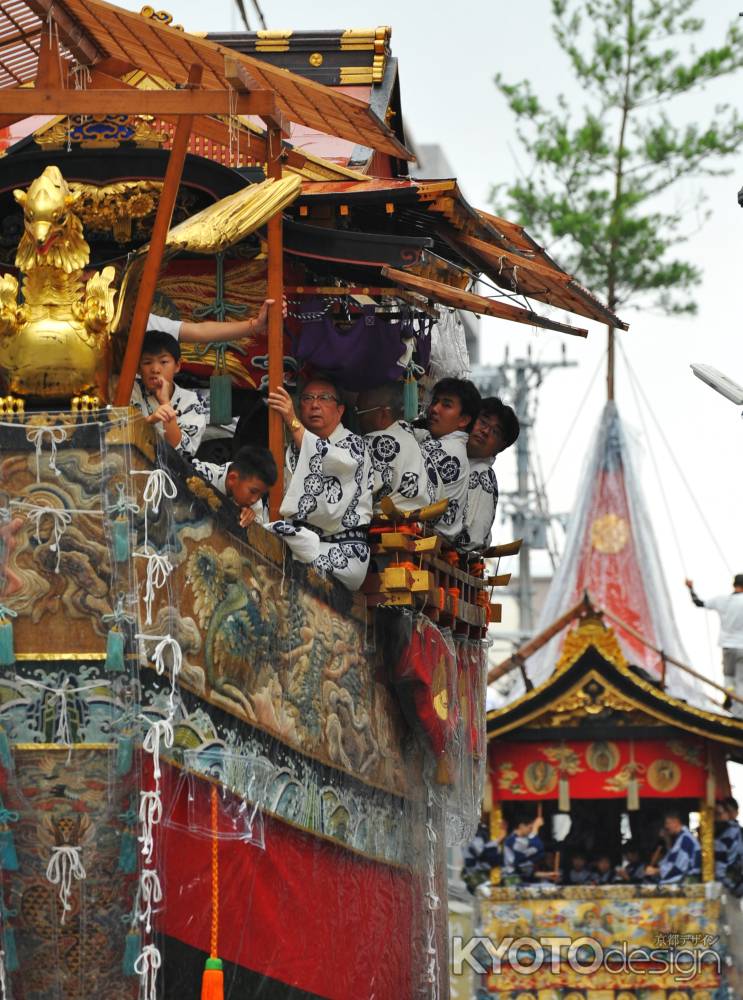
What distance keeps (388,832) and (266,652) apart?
2.11 metres

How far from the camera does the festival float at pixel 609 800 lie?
19672 millimetres

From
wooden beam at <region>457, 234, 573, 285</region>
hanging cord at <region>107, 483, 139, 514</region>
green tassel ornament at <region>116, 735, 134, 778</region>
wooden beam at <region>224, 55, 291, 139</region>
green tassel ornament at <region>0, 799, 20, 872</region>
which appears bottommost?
green tassel ornament at <region>0, 799, 20, 872</region>

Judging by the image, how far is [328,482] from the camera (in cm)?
1041

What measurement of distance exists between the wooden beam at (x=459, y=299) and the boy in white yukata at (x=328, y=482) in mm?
625

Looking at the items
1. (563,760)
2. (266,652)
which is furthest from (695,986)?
(266,652)

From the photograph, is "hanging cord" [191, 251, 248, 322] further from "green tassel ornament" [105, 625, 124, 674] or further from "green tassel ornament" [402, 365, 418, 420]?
"green tassel ornament" [105, 625, 124, 674]

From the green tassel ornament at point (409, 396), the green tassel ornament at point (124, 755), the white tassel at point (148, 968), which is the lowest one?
the white tassel at point (148, 968)

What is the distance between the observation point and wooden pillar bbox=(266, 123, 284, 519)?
388 inches

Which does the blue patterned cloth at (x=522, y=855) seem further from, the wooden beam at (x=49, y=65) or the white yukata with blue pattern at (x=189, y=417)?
the wooden beam at (x=49, y=65)

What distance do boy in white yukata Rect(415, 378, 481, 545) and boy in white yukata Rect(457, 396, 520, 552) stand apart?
10 centimetres

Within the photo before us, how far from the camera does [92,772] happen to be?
8.37m

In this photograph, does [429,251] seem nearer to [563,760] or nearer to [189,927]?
[189,927]

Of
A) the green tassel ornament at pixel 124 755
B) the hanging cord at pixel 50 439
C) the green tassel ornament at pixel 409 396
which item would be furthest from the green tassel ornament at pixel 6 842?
the green tassel ornament at pixel 409 396

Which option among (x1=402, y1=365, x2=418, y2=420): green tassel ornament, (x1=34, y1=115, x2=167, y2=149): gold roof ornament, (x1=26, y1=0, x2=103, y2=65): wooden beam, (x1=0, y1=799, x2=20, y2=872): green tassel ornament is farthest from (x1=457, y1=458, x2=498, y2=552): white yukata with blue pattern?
(x1=0, y1=799, x2=20, y2=872): green tassel ornament
